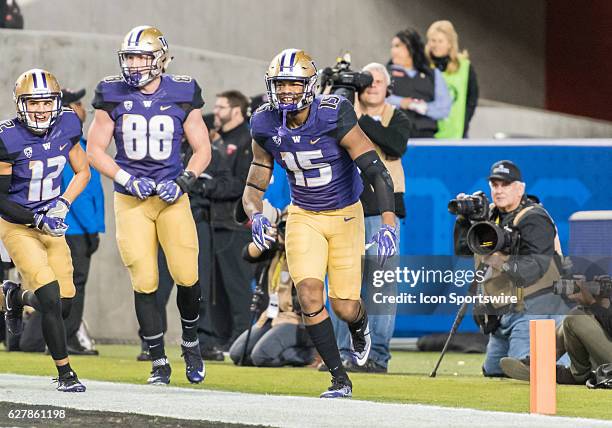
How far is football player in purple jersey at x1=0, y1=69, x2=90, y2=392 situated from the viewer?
952cm

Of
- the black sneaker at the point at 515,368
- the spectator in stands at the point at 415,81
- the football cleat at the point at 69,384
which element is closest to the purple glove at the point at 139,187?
the football cleat at the point at 69,384

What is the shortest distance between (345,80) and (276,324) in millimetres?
2023

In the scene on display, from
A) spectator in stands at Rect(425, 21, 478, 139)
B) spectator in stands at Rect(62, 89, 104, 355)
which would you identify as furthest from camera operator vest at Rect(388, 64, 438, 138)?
spectator in stands at Rect(62, 89, 104, 355)

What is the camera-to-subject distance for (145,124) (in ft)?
33.0

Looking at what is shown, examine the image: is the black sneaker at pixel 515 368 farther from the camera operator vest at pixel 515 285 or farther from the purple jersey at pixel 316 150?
the purple jersey at pixel 316 150

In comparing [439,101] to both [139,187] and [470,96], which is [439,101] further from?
[139,187]

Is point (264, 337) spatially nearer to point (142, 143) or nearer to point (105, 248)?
point (142, 143)

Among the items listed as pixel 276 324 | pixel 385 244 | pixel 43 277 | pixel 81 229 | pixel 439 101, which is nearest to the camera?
pixel 385 244

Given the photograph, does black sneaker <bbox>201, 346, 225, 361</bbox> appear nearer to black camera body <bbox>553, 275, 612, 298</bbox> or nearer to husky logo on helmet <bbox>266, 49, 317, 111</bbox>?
black camera body <bbox>553, 275, 612, 298</bbox>

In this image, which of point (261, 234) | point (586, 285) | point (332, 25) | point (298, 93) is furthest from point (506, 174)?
point (332, 25)

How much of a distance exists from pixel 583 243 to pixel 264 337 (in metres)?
2.56

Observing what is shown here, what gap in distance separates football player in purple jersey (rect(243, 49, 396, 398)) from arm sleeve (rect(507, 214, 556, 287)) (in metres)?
1.59

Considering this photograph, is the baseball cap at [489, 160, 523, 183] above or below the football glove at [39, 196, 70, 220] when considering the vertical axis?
above

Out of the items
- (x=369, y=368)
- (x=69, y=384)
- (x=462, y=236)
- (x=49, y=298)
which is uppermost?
(x=462, y=236)
